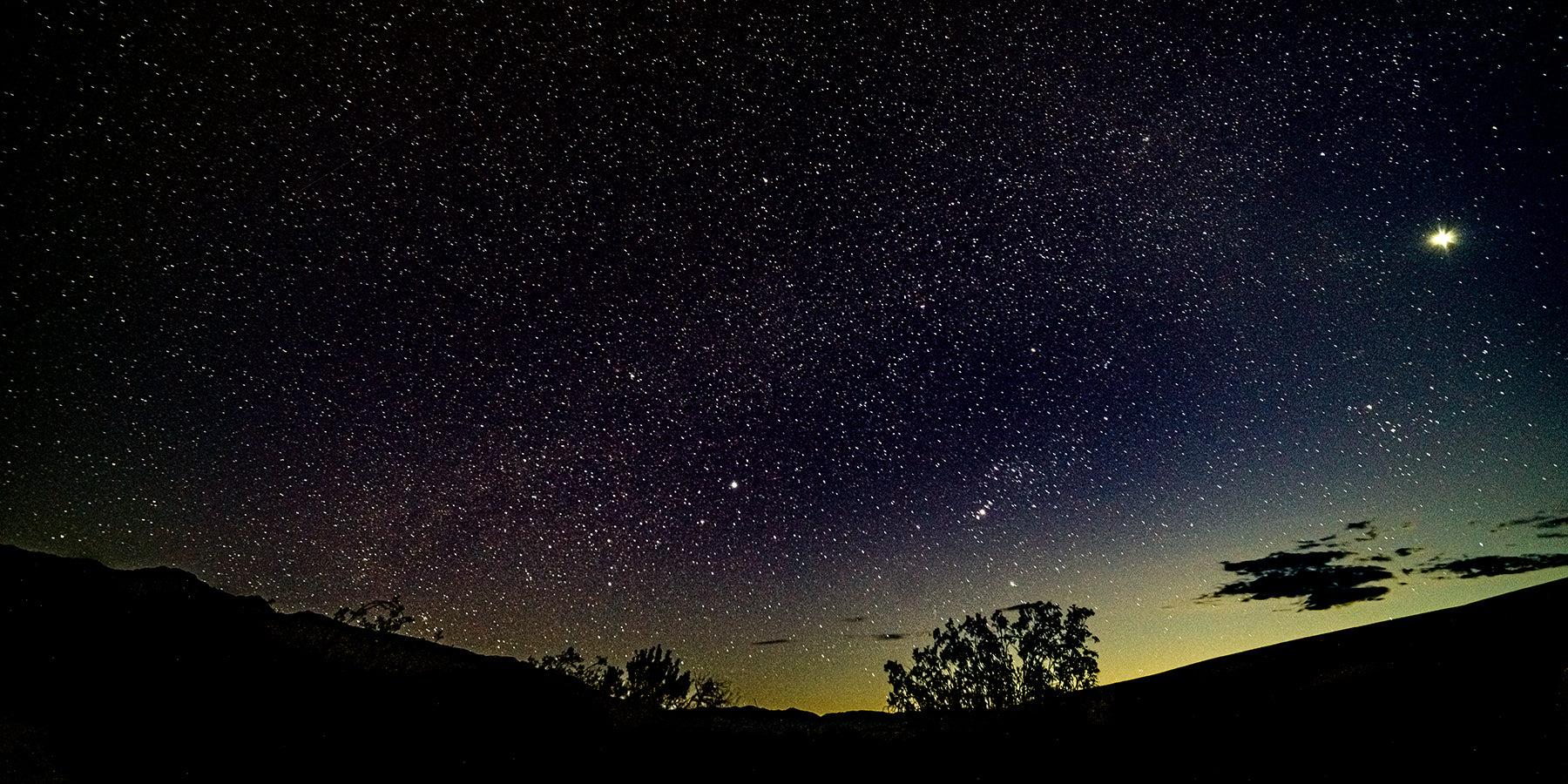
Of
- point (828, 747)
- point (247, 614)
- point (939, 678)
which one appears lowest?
point (939, 678)

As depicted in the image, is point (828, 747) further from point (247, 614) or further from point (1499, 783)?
point (247, 614)

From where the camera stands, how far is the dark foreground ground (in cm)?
174

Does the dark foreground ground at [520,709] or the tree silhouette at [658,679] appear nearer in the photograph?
the dark foreground ground at [520,709]

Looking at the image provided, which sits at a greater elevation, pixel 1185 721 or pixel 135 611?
pixel 135 611

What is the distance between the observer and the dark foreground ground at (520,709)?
5.72 feet

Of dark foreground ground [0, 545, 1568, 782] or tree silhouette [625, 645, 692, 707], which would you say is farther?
tree silhouette [625, 645, 692, 707]

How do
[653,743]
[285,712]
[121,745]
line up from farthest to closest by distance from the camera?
[653,743] < [285,712] < [121,745]

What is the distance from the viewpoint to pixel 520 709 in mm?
2441

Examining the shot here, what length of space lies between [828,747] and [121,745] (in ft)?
8.32

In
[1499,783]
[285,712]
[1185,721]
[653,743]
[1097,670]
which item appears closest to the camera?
[1499,783]

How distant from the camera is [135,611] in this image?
2057 mm

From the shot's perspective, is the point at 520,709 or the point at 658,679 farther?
the point at 658,679

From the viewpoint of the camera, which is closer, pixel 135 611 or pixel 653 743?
pixel 135 611

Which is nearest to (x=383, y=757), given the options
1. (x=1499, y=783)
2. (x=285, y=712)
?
(x=285, y=712)
